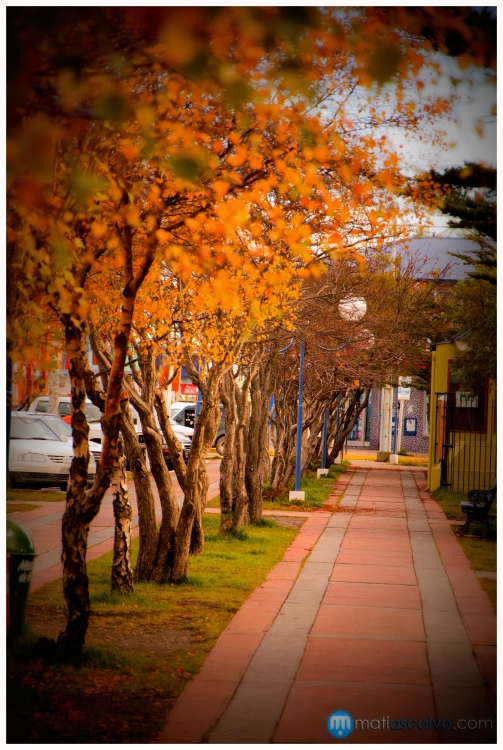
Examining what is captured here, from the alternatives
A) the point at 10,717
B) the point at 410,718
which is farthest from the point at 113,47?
the point at 410,718

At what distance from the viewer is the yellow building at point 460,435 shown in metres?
19.6

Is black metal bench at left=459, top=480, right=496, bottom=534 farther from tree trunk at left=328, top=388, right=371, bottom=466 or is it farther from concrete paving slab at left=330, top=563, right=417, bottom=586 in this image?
tree trunk at left=328, top=388, right=371, bottom=466

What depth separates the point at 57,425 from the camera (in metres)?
20.0

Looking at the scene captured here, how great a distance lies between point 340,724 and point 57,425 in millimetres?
15739

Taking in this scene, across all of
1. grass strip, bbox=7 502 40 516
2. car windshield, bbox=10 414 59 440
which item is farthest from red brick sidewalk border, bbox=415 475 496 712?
car windshield, bbox=10 414 59 440

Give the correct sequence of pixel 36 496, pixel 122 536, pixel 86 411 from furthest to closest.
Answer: pixel 86 411 < pixel 36 496 < pixel 122 536

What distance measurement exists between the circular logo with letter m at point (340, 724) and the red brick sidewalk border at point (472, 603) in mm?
998

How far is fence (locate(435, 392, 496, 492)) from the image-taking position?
19.7 meters

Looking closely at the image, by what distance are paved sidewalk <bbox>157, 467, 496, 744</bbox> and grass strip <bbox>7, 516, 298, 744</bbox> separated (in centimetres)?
20

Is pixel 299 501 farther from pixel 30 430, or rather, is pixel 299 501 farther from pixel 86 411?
pixel 86 411

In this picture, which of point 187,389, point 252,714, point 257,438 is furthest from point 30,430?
point 187,389

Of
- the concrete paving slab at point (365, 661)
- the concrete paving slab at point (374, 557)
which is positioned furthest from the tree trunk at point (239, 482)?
the concrete paving slab at point (365, 661)

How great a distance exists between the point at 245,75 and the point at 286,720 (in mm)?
3891

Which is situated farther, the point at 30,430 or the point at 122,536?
the point at 30,430
